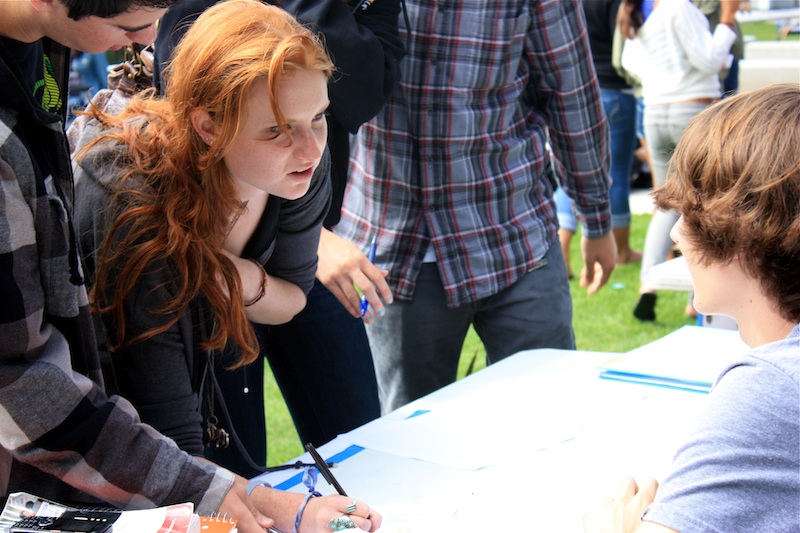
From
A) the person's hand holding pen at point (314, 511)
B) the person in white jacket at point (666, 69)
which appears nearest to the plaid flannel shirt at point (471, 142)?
the person's hand holding pen at point (314, 511)

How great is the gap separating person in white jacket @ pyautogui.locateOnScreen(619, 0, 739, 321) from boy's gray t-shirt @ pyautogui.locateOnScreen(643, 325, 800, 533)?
11.0 ft

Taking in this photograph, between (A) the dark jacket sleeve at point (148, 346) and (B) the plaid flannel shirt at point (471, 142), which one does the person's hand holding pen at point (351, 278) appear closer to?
(B) the plaid flannel shirt at point (471, 142)

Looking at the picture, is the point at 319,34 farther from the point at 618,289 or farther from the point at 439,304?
the point at 618,289

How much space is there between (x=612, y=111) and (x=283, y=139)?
4113 mm

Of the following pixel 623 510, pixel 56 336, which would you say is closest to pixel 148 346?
pixel 56 336

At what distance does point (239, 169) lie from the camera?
4.57ft

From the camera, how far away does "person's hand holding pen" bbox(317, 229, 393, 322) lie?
73.1 inches

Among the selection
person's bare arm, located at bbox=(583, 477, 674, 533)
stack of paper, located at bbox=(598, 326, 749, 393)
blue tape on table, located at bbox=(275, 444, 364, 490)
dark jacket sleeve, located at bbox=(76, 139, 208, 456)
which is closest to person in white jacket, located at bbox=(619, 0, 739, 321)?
stack of paper, located at bbox=(598, 326, 749, 393)

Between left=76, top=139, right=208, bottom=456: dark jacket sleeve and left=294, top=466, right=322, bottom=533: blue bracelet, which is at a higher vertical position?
left=76, top=139, right=208, bottom=456: dark jacket sleeve

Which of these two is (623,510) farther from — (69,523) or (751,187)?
(69,523)

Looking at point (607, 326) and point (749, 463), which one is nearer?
point (749, 463)

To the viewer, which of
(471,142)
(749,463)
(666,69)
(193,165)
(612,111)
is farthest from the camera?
(612,111)

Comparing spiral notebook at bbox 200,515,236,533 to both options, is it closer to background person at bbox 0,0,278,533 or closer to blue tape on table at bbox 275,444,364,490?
background person at bbox 0,0,278,533

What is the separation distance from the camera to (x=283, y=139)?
137 centimetres
